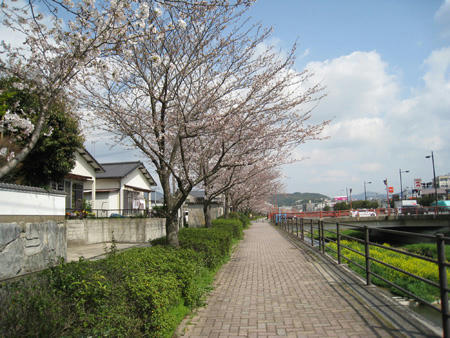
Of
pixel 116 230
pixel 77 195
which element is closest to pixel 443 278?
pixel 116 230

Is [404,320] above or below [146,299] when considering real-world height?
below

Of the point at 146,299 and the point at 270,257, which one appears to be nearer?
the point at 146,299

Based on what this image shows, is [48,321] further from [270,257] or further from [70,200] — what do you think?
[70,200]

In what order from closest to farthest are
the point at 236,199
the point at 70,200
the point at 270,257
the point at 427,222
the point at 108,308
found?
the point at 108,308 < the point at 270,257 < the point at 70,200 < the point at 236,199 < the point at 427,222

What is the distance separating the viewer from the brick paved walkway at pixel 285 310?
4297mm

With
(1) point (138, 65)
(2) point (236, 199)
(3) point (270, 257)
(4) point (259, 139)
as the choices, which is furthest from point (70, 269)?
(2) point (236, 199)

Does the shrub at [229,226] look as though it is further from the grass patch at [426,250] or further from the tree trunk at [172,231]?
the grass patch at [426,250]

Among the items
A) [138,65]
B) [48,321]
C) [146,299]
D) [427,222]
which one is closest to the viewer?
[48,321]

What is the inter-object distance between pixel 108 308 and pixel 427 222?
3994 cm

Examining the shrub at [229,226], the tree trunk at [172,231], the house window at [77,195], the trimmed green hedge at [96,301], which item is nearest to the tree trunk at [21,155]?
the trimmed green hedge at [96,301]

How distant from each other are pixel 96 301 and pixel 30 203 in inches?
231

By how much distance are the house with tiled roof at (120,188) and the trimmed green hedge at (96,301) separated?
18.3 metres

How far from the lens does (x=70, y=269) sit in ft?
13.0

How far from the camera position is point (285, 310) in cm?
520
